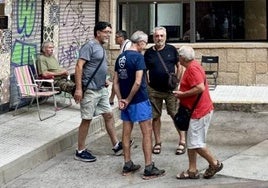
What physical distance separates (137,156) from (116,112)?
263 cm

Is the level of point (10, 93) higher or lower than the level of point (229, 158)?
higher

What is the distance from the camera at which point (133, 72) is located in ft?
21.2

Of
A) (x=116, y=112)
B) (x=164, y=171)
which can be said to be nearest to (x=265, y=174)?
(x=164, y=171)

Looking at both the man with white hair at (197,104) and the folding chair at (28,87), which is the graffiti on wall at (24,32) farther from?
the man with white hair at (197,104)

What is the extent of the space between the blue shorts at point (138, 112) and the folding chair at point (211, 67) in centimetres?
620

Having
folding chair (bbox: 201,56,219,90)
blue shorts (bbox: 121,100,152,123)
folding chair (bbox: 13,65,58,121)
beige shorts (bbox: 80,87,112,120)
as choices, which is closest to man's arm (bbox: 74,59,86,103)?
beige shorts (bbox: 80,87,112,120)

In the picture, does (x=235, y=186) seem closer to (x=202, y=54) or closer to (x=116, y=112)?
(x=116, y=112)

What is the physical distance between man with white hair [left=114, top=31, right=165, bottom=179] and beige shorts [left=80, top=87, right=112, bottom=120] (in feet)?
2.16

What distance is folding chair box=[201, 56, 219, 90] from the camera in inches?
499

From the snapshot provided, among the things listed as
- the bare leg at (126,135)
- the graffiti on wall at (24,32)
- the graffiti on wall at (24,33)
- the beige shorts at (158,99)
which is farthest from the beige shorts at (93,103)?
the graffiti on wall at (24,32)

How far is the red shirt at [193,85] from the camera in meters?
6.12

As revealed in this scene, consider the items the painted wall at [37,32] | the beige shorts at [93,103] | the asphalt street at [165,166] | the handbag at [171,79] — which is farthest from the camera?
the painted wall at [37,32]

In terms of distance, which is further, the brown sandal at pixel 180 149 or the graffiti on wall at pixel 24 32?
the graffiti on wall at pixel 24 32

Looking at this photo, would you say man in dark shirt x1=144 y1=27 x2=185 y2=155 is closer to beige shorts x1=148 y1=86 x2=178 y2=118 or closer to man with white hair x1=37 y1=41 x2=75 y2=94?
beige shorts x1=148 y1=86 x2=178 y2=118
